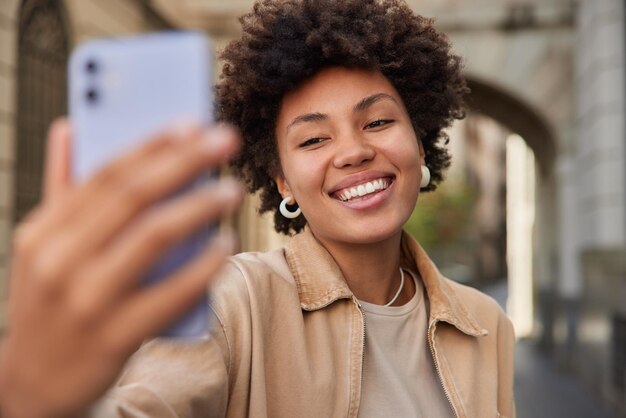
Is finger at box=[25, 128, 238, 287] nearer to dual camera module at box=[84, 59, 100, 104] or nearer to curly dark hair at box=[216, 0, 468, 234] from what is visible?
dual camera module at box=[84, 59, 100, 104]

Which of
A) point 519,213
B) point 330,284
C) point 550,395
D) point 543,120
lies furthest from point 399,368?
point 519,213

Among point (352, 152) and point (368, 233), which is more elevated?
point (352, 152)

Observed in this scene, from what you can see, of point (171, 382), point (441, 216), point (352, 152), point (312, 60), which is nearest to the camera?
point (171, 382)

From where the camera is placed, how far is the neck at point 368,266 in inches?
79.4

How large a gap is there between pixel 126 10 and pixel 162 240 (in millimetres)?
10149

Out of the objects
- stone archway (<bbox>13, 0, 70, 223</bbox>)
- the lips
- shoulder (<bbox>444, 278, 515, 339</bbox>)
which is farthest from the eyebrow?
stone archway (<bbox>13, 0, 70, 223</bbox>)

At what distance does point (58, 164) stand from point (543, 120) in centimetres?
1177

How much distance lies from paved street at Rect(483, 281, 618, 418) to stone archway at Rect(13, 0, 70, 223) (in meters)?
5.69

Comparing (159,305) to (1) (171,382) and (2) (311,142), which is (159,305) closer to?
(1) (171,382)

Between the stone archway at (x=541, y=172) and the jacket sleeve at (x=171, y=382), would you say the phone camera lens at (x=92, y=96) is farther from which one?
the stone archway at (x=541, y=172)

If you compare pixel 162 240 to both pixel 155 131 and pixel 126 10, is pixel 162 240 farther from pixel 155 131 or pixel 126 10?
pixel 126 10

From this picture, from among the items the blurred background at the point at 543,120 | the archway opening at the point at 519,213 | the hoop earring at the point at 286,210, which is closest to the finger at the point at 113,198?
the hoop earring at the point at 286,210

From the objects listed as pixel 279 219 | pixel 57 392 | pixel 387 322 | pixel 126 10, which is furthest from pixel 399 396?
pixel 126 10

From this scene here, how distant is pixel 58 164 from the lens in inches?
30.3
